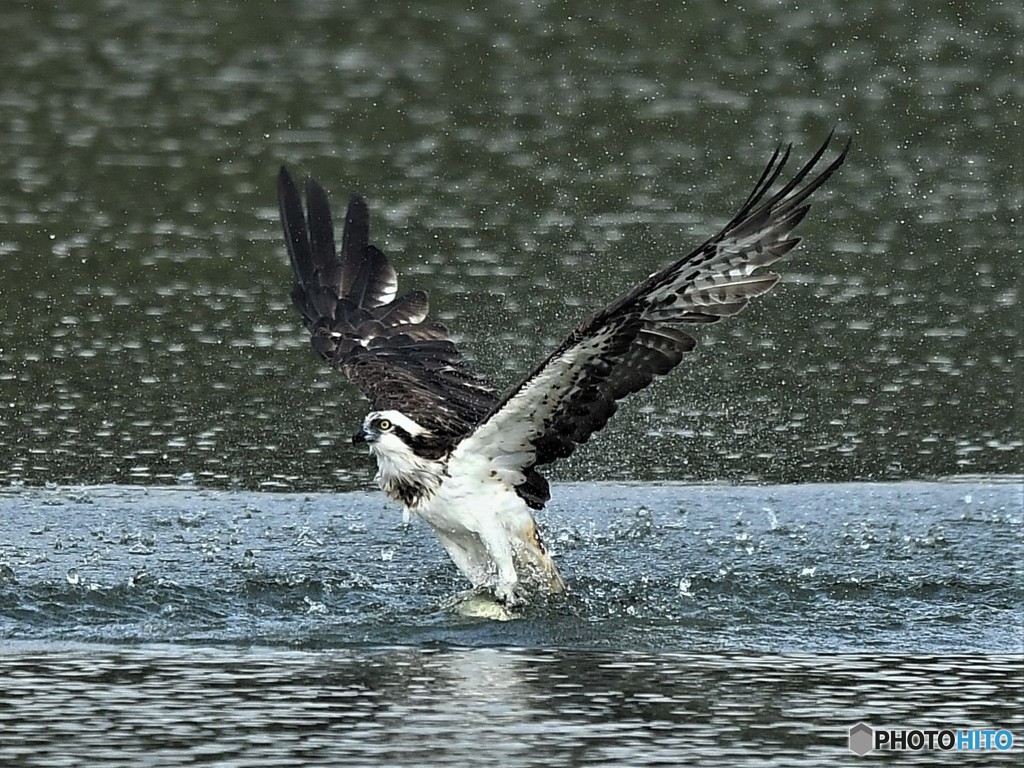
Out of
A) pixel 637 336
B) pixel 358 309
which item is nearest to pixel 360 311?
pixel 358 309

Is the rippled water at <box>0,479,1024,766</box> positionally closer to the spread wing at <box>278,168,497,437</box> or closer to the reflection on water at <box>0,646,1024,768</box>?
the reflection on water at <box>0,646,1024,768</box>

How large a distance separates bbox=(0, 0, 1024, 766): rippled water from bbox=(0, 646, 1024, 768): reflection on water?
0.03 meters

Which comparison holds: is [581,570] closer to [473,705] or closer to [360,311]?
[360,311]

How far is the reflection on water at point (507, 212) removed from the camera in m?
13.8

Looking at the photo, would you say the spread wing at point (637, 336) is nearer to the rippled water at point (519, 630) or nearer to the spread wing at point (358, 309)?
the rippled water at point (519, 630)

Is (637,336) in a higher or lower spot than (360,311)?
lower

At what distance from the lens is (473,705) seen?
28.9ft

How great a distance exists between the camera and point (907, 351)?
1519cm

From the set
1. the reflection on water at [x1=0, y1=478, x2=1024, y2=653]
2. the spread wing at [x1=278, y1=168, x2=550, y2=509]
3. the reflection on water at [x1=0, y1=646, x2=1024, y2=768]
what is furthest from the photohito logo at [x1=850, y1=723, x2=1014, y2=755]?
the spread wing at [x1=278, y1=168, x2=550, y2=509]

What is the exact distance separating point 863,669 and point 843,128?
1205cm

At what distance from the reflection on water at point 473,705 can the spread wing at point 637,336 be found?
1126 millimetres

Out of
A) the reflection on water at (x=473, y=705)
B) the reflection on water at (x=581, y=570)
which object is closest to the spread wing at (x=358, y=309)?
the reflection on water at (x=581, y=570)

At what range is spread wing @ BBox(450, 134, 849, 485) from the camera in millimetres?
9648

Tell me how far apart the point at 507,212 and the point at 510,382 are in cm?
418
